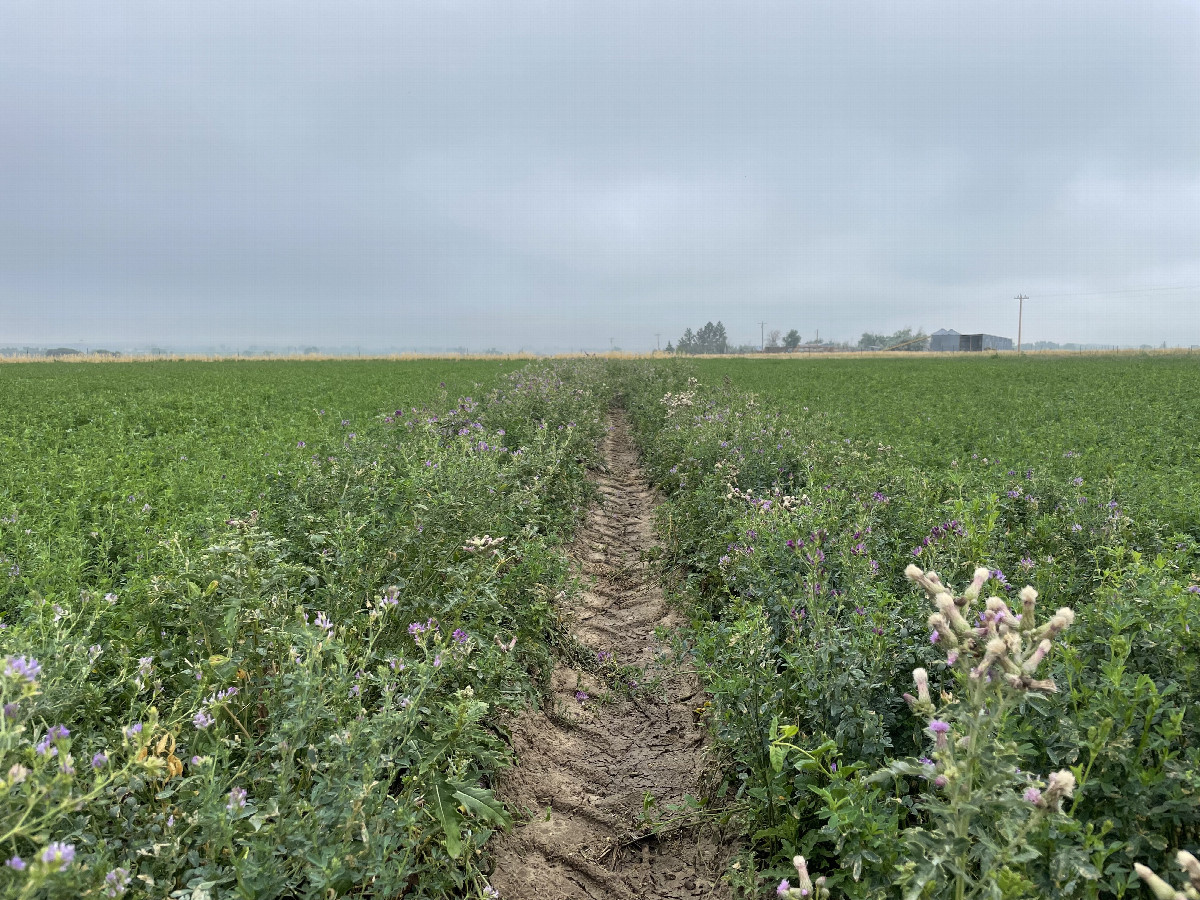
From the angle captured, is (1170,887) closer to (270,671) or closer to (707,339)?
(270,671)

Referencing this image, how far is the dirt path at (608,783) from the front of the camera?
2.81 m

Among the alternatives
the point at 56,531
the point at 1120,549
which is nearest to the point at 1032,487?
the point at 1120,549

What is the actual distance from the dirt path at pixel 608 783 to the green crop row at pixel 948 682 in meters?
0.32

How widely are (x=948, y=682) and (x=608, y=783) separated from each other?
6.03 feet

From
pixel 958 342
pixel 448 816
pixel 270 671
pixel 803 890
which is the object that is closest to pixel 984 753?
pixel 803 890

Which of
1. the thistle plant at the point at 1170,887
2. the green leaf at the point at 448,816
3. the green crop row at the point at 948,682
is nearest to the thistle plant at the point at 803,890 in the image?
the green crop row at the point at 948,682

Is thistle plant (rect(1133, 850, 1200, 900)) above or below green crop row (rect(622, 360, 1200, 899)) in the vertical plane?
above

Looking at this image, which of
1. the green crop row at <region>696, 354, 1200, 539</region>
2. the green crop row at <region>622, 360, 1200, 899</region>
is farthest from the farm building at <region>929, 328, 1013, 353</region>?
the green crop row at <region>622, 360, 1200, 899</region>

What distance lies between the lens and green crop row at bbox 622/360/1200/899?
1.56 m

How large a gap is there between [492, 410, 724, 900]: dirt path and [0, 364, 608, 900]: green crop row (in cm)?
26

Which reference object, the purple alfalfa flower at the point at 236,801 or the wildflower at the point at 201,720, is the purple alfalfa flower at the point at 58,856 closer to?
the purple alfalfa flower at the point at 236,801

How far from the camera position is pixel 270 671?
2.99 metres

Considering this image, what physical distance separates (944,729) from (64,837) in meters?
2.50

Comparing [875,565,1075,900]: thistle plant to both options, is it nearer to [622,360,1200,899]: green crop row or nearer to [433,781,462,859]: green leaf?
[622,360,1200,899]: green crop row
